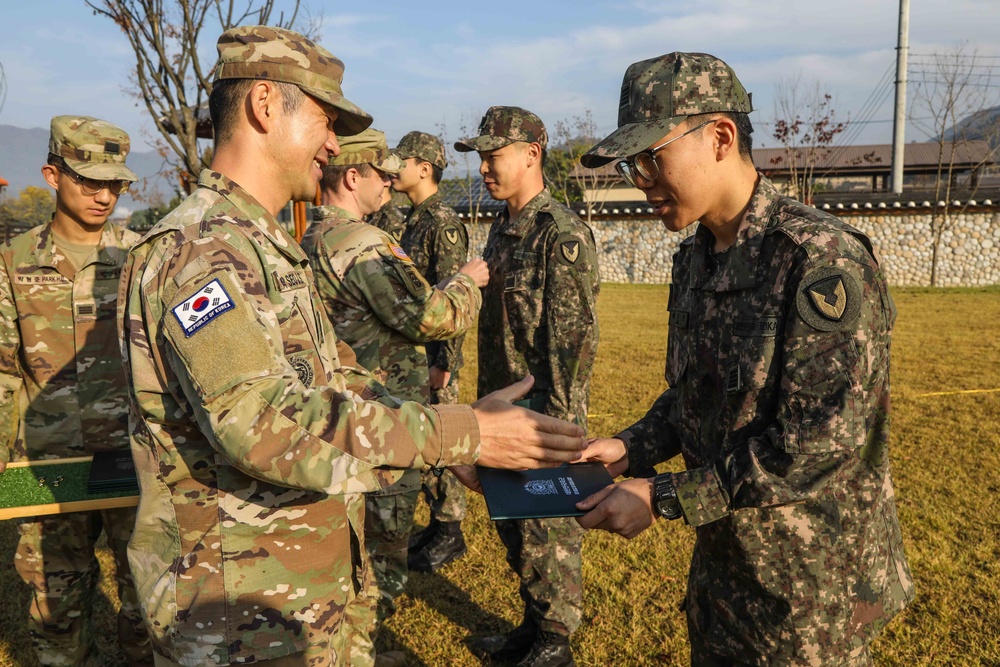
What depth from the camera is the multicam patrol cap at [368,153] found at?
3664 millimetres

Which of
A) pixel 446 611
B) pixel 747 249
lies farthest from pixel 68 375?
pixel 747 249

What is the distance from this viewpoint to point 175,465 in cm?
187

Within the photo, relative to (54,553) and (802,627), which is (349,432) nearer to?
(802,627)

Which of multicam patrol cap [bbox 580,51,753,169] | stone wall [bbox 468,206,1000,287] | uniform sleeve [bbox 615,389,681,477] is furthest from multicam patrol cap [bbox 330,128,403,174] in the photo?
stone wall [bbox 468,206,1000,287]

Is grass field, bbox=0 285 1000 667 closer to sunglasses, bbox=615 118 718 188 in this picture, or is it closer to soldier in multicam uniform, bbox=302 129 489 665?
soldier in multicam uniform, bbox=302 129 489 665

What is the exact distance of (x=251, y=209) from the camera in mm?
2008

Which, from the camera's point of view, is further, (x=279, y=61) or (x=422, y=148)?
(x=422, y=148)

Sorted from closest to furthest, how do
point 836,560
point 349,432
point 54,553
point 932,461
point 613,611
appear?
point 349,432
point 836,560
point 54,553
point 613,611
point 932,461

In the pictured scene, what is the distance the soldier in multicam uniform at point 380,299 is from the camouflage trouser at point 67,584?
115cm

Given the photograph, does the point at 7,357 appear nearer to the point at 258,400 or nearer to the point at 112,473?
the point at 112,473

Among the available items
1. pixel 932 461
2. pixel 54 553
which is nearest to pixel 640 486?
pixel 54 553

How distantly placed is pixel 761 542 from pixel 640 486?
35 centimetres

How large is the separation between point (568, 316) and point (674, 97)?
6.38ft

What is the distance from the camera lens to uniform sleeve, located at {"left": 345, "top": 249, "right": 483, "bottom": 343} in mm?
3330
